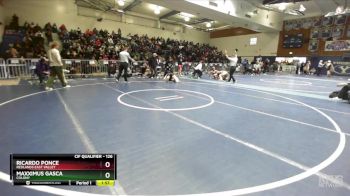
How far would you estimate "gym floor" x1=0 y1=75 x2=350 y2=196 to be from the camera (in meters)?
2.36

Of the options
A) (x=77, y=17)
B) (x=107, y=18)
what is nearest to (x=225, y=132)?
(x=77, y=17)

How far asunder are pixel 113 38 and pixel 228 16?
37.0 ft

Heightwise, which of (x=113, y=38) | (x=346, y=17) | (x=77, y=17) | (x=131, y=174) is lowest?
(x=131, y=174)

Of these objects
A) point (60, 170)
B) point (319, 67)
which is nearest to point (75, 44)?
point (60, 170)

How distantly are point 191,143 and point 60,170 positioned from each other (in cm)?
198

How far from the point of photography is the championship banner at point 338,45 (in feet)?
70.9

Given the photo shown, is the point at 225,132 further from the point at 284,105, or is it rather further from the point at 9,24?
the point at 9,24

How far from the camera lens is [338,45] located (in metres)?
22.2

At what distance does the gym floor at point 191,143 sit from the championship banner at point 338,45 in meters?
21.2

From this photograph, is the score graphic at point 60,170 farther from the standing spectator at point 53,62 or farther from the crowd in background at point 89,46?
the crowd in background at point 89,46

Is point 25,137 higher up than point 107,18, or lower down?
lower down

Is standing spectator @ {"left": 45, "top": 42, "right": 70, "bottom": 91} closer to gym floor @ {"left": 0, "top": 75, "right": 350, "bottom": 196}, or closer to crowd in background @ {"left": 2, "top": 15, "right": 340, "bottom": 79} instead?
gym floor @ {"left": 0, "top": 75, "right": 350, "bottom": 196}

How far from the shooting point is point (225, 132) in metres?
4.05

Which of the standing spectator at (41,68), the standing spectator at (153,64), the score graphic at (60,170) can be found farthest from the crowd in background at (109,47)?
the score graphic at (60,170)
